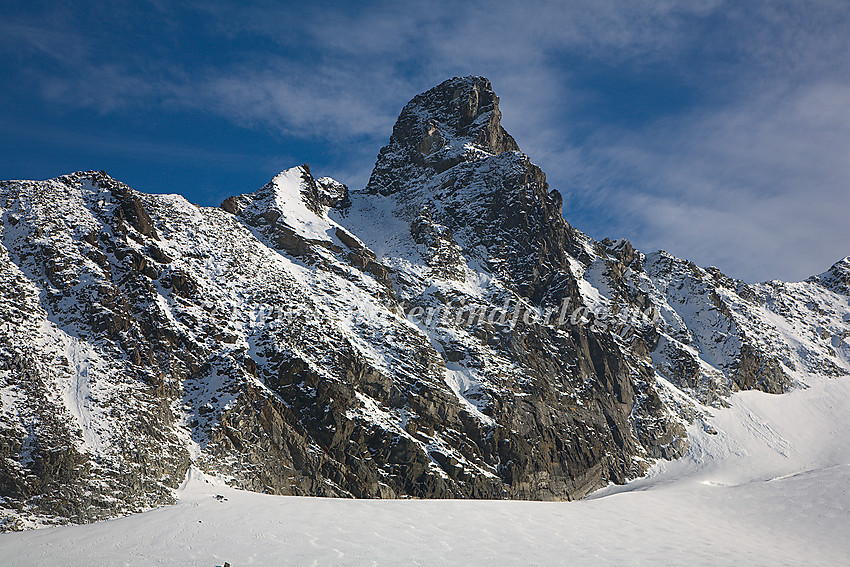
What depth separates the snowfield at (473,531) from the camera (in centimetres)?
2389

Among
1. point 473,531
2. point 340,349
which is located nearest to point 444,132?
point 340,349

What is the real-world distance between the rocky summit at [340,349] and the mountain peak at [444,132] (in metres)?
5.26

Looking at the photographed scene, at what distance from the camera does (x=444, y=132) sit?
100 metres

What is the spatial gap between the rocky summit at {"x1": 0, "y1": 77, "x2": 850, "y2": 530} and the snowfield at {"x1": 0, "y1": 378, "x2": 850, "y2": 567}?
5.86 meters

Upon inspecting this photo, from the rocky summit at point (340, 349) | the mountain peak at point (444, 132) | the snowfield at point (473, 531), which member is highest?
the mountain peak at point (444, 132)

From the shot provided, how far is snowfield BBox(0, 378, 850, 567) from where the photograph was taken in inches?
941

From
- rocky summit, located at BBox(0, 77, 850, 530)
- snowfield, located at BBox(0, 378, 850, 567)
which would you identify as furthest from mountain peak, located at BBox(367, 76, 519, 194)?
snowfield, located at BBox(0, 378, 850, 567)

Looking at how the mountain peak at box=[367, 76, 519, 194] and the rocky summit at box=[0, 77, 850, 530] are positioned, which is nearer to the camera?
the rocky summit at box=[0, 77, 850, 530]

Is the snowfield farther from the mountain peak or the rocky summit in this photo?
the mountain peak

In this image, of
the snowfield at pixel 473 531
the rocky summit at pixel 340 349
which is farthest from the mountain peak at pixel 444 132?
the snowfield at pixel 473 531

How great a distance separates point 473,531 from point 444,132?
261 ft

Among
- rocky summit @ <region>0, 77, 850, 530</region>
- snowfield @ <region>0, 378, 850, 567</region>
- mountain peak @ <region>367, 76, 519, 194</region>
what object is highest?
mountain peak @ <region>367, 76, 519, 194</region>

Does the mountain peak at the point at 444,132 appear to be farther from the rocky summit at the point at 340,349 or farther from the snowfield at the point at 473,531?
the snowfield at the point at 473,531

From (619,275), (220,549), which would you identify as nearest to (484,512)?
(220,549)
